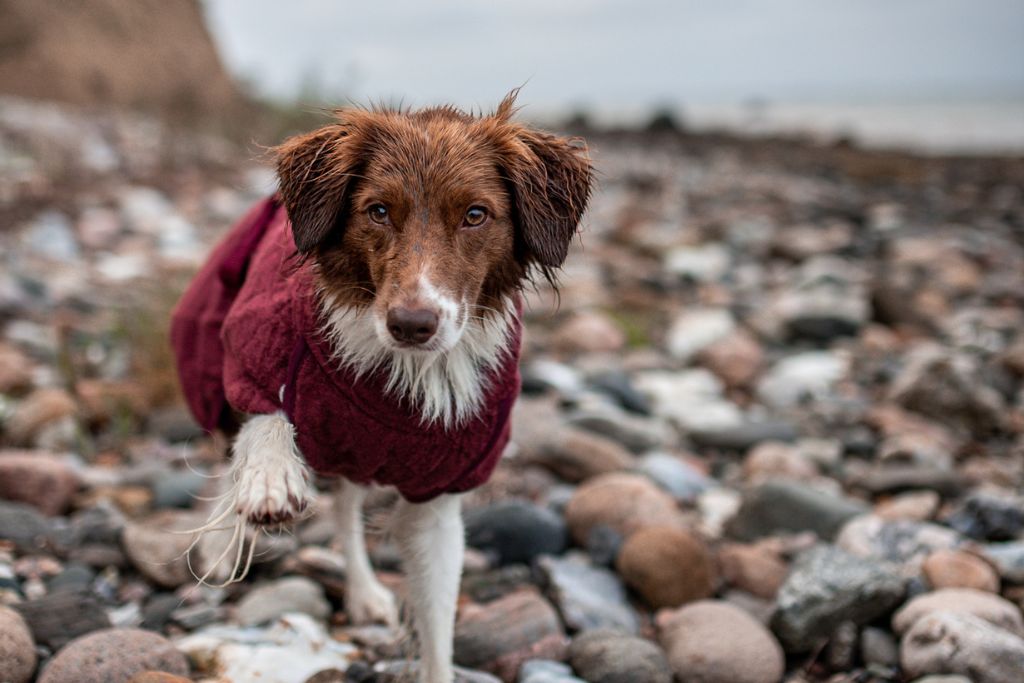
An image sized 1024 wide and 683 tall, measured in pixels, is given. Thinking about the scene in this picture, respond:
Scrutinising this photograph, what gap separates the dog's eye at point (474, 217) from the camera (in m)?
2.91

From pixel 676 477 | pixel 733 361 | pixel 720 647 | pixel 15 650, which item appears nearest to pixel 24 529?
pixel 15 650

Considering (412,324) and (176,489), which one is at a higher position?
(412,324)

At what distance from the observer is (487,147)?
3.00m

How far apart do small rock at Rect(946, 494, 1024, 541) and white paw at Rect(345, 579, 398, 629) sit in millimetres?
3139

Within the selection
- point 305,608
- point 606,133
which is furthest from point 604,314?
point 606,133

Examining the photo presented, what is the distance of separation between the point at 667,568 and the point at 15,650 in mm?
2824

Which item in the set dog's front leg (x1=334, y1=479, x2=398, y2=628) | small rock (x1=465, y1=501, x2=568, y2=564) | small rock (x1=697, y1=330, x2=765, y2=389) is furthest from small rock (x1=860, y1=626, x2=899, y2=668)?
small rock (x1=697, y1=330, x2=765, y2=389)

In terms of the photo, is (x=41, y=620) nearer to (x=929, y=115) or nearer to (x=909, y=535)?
(x=909, y=535)

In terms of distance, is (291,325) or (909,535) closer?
(291,325)

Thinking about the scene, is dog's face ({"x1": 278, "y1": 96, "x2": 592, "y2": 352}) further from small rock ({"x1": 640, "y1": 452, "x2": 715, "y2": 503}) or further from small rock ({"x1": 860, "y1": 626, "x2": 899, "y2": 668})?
Answer: small rock ({"x1": 640, "y1": 452, "x2": 715, "y2": 503})

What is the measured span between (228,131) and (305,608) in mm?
15954

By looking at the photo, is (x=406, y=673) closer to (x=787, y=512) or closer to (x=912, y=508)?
(x=787, y=512)

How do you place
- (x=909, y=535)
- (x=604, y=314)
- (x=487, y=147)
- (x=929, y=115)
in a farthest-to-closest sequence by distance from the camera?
(x=929, y=115)
(x=604, y=314)
(x=909, y=535)
(x=487, y=147)

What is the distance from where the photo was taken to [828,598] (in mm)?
3971
